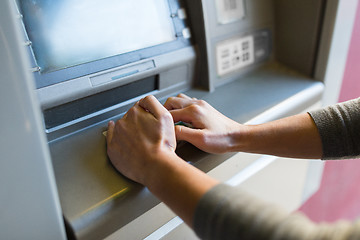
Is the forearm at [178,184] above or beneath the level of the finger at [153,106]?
beneath

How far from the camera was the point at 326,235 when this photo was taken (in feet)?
1.43

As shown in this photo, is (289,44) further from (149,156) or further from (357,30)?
(149,156)

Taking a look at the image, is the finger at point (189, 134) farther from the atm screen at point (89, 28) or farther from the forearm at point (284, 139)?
the atm screen at point (89, 28)

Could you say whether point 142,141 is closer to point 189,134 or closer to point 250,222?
point 189,134

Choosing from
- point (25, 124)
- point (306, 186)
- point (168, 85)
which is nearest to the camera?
point (25, 124)

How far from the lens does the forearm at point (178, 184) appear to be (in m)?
0.50

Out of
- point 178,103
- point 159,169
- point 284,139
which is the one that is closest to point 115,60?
point 178,103

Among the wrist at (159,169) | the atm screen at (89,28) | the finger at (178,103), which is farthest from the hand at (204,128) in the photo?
the atm screen at (89,28)

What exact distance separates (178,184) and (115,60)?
378mm

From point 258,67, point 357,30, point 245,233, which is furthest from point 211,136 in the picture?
point 357,30

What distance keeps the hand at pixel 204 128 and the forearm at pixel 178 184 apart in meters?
0.11

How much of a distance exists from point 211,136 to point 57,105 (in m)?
0.35

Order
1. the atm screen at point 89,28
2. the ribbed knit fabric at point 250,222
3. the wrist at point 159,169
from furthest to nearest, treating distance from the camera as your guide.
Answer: the atm screen at point 89,28, the wrist at point 159,169, the ribbed knit fabric at point 250,222

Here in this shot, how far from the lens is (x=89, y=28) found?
2.36ft
